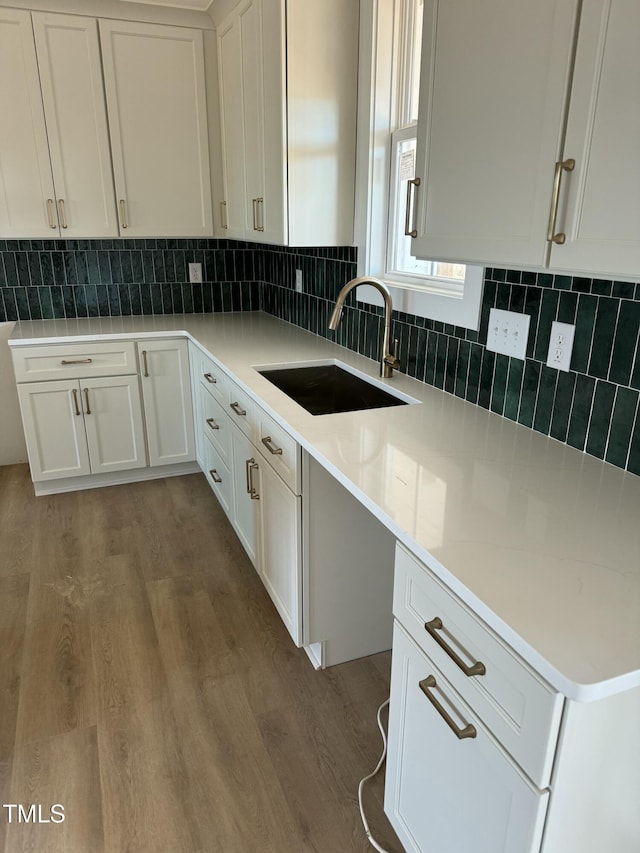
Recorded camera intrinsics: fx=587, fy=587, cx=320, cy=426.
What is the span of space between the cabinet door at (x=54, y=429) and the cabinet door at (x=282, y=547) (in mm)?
1452

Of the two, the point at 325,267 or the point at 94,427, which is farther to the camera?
the point at 94,427

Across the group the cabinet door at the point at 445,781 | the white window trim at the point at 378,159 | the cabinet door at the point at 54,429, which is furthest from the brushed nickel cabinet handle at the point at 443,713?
the cabinet door at the point at 54,429

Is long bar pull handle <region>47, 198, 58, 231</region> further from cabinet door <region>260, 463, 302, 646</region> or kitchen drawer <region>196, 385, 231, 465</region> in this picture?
cabinet door <region>260, 463, 302, 646</region>

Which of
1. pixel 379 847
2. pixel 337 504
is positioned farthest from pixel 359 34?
pixel 379 847

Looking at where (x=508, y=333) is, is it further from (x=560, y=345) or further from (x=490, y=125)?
(x=490, y=125)

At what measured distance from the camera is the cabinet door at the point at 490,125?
104 cm

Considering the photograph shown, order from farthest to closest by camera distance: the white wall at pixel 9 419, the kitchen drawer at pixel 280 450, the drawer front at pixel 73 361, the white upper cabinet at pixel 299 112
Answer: the white wall at pixel 9 419, the drawer front at pixel 73 361, the white upper cabinet at pixel 299 112, the kitchen drawer at pixel 280 450

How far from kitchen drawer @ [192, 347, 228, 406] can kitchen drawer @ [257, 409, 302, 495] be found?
54 centimetres

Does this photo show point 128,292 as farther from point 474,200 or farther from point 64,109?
point 474,200

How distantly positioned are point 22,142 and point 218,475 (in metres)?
1.86

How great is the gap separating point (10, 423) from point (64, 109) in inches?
70.3

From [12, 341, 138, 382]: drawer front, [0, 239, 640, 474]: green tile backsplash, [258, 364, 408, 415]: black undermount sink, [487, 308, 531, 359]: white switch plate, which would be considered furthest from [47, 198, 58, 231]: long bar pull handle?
[487, 308, 531, 359]: white switch plate

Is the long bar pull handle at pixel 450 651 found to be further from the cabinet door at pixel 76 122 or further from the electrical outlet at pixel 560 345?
the cabinet door at pixel 76 122

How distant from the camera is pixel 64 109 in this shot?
2842 millimetres
